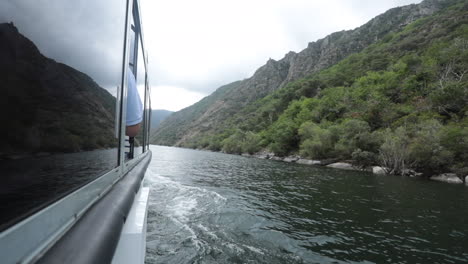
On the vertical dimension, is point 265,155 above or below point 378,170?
above

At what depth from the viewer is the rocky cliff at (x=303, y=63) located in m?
123

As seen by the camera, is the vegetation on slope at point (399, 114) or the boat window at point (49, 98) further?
the vegetation on slope at point (399, 114)

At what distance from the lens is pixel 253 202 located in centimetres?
897

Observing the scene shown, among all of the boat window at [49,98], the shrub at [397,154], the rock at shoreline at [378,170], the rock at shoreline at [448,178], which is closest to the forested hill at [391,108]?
the shrub at [397,154]

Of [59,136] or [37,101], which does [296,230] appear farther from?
[37,101]

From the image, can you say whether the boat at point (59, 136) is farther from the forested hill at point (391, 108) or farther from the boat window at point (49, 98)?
the forested hill at point (391, 108)

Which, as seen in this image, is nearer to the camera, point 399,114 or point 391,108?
point 399,114

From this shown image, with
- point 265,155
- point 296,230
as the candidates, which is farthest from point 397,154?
point 265,155

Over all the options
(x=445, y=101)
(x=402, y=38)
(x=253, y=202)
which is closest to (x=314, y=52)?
(x=402, y=38)

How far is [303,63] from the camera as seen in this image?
151500mm

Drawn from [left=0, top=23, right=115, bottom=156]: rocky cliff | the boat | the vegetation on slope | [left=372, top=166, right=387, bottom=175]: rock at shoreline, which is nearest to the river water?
the boat

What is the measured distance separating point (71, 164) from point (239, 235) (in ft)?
16.2

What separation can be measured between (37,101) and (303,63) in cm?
16639

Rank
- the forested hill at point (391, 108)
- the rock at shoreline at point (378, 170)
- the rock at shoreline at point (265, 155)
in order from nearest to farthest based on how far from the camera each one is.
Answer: the forested hill at point (391, 108), the rock at shoreline at point (378, 170), the rock at shoreline at point (265, 155)
